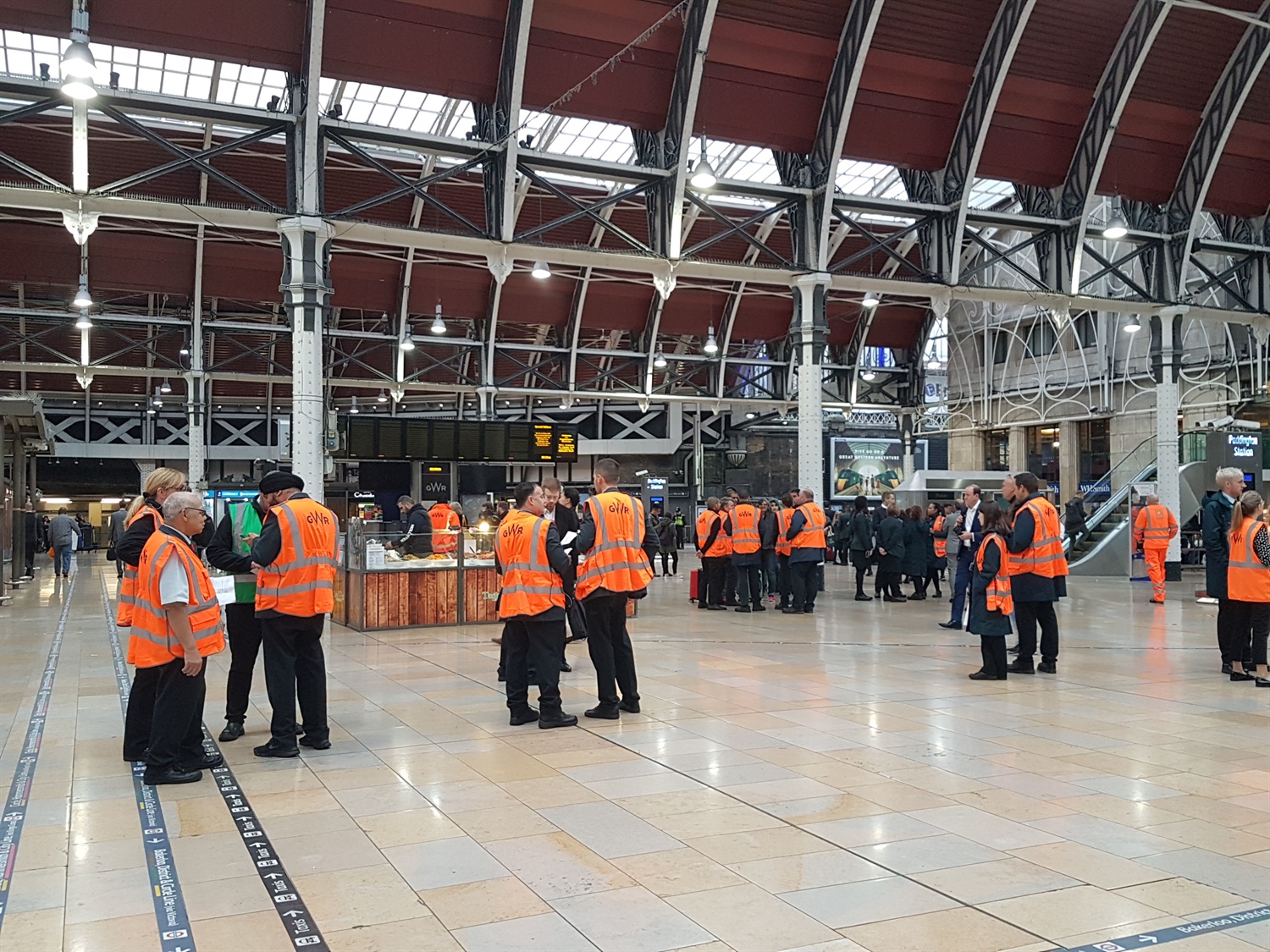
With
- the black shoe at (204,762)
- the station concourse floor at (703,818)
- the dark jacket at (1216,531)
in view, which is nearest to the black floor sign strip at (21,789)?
the station concourse floor at (703,818)

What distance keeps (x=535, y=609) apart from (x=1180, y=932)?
14.0 ft

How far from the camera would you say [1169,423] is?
2064 cm

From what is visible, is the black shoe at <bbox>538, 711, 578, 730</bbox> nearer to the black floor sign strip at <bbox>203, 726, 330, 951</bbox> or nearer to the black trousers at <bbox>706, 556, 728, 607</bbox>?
the black floor sign strip at <bbox>203, 726, 330, 951</bbox>

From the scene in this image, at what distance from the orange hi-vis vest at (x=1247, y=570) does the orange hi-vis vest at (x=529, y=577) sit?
5.62 m

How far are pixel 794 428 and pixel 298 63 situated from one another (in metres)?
25.7

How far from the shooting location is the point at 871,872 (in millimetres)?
4098

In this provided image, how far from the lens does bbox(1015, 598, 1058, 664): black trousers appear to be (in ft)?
29.2

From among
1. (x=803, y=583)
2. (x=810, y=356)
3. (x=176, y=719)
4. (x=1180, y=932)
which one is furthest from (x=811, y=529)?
(x=1180, y=932)

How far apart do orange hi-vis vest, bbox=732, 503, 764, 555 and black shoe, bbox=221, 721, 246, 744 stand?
885 cm

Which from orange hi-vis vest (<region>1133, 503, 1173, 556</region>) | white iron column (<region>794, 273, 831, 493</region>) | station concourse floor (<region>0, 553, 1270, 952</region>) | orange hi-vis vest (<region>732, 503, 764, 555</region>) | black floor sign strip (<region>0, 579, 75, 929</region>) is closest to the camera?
station concourse floor (<region>0, 553, 1270, 952</region>)

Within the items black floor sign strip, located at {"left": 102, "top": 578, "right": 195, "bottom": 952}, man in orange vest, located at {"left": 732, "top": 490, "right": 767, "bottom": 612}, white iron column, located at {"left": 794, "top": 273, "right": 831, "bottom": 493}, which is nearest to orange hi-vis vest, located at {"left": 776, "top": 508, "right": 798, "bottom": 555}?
man in orange vest, located at {"left": 732, "top": 490, "right": 767, "bottom": 612}

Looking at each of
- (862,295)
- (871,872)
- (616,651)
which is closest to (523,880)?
(871,872)

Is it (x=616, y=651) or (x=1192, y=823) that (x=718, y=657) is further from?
(x=1192, y=823)

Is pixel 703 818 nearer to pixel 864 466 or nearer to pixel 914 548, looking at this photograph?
pixel 914 548
